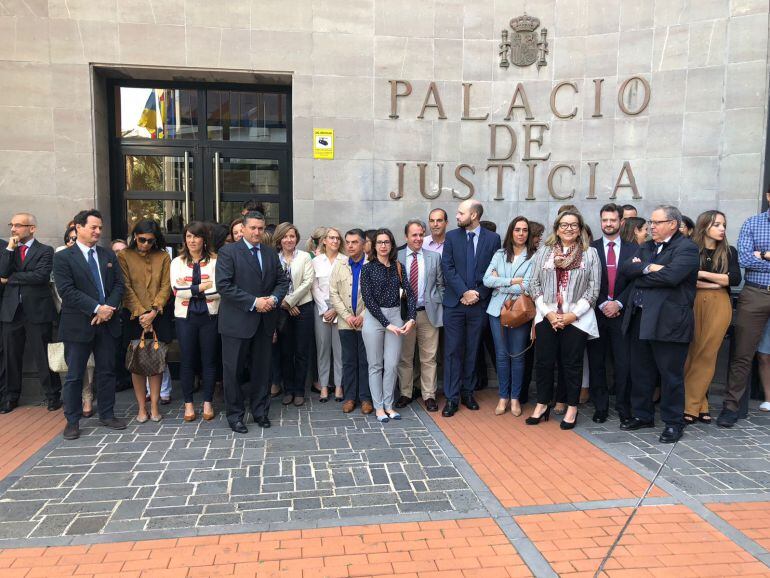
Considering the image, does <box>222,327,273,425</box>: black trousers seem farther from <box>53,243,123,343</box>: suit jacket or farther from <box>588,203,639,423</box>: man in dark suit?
<box>588,203,639,423</box>: man in dark suit

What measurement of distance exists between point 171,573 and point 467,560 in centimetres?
165

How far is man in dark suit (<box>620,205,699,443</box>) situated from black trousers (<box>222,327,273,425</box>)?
3.58 m

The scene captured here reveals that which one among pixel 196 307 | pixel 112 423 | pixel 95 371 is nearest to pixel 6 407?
pixel 95 371

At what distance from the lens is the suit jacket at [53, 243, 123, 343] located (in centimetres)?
501

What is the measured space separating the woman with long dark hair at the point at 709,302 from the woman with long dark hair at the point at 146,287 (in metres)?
5.39

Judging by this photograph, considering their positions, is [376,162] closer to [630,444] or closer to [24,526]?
[630,444]

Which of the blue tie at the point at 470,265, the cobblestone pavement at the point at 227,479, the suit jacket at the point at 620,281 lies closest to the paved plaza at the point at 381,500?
the cobblestone pavement at the point at 227,479

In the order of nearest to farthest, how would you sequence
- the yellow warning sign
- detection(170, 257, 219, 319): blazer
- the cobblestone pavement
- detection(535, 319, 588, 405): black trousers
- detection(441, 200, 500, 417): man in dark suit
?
the cobblestone pavement → detection(535, 319, 588, 405): black trousers → detection(170, 257, 219, 319): blazer → detection(441, 200, 500, 417): man in dark suit → the yellow warning sign

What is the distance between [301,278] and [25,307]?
2.95 meters

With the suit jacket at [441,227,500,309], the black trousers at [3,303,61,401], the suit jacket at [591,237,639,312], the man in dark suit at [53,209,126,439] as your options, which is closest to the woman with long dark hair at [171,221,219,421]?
the man in dark suit at [53,209,126,439]

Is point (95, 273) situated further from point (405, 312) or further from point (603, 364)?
point (603, 364)

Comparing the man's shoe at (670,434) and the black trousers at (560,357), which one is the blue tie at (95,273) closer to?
the black trousers at (560,357)

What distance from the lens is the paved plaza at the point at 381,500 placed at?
3.14 metres

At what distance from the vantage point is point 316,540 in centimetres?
333
